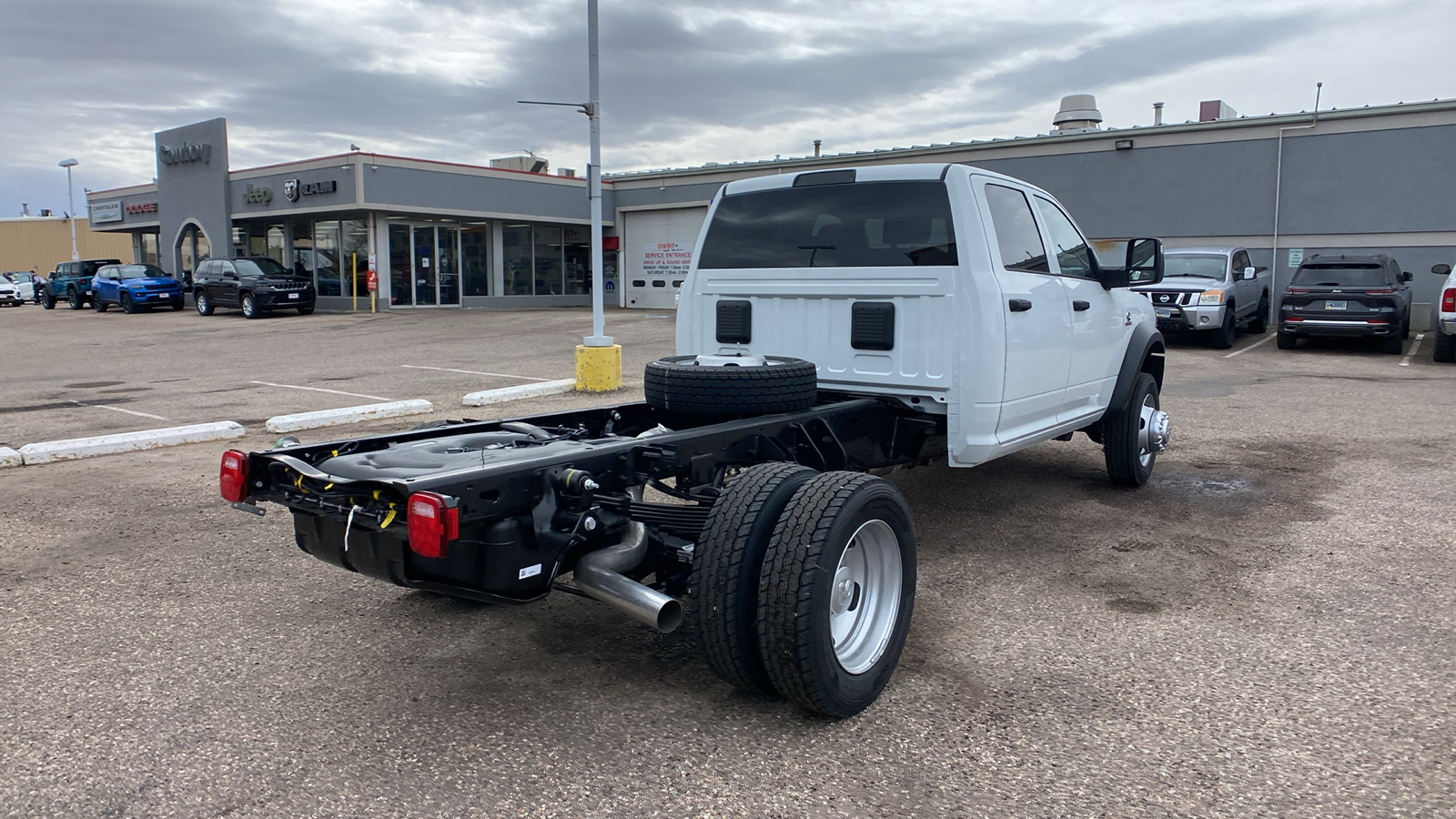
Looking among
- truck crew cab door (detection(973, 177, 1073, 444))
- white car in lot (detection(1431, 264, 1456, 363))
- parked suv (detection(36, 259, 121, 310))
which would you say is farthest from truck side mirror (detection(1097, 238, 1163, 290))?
parked suv (detection(36, 259, 121, 310))

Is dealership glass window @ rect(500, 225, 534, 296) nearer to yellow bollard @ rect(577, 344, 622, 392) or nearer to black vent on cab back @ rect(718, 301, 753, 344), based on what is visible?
yellow bollard @ rect(577, 344, 622, 392)

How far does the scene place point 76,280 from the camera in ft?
115

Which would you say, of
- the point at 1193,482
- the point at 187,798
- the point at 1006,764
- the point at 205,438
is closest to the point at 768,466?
the point at 1006,764

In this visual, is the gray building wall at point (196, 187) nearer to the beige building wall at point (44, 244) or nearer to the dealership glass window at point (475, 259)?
the dealership glass window at point (475, 259)

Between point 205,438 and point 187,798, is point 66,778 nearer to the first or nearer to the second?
point 187,798

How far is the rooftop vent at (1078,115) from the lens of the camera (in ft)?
88.0

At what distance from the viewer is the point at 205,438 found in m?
8.59

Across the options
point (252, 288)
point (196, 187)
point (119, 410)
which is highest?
point (196, 187)

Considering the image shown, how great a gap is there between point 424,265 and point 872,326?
28465mm

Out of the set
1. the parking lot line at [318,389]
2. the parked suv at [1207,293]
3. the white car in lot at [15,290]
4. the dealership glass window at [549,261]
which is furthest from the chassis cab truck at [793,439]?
the white car in lot at [15,290]

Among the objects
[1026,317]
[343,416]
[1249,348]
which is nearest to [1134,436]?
[1026,317]

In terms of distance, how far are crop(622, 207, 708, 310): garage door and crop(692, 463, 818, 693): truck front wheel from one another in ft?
98.0

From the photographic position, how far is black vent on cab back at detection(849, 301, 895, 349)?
5016mm

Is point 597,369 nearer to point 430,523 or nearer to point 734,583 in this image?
point 734,583
